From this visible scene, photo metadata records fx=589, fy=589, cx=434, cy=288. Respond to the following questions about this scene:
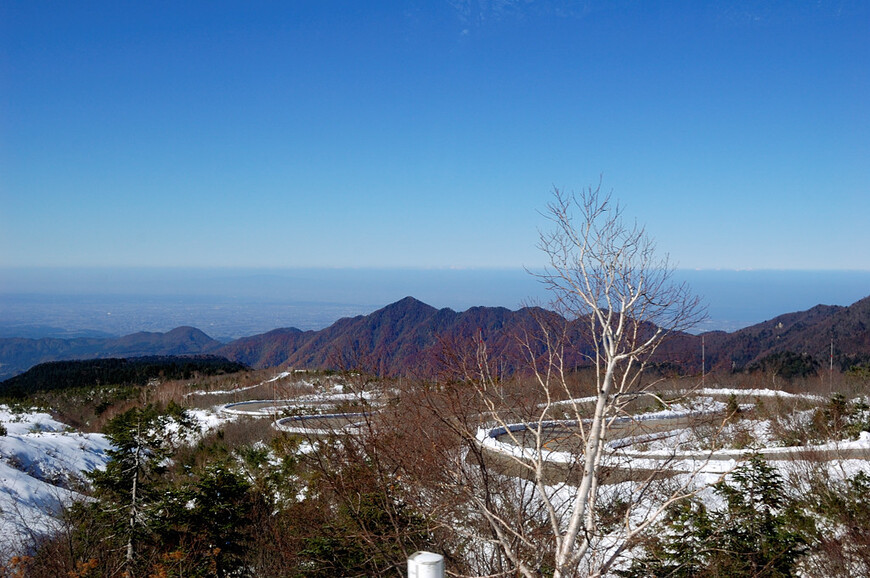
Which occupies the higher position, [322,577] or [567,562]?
[567,562]

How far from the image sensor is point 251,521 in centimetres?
906

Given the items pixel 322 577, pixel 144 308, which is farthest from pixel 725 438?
pixel 144 308

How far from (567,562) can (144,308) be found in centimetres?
17286

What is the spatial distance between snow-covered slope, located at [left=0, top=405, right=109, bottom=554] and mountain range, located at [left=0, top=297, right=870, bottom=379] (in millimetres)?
4987

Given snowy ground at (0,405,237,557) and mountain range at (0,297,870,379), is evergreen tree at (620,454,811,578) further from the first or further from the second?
snowy ground at (0,405,237,557)

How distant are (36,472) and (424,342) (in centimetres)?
1579

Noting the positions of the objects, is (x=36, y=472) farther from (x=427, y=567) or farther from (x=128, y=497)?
(x=427, y=567)

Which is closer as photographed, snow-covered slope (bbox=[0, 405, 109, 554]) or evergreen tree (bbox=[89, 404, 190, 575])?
evergreen tree (bbox=[89, 404, 190, 575])

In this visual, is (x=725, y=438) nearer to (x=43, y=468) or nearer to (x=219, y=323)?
(x=43, y=468)

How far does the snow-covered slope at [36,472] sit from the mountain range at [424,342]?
196 inches

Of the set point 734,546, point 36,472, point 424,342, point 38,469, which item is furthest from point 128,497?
point 424,342

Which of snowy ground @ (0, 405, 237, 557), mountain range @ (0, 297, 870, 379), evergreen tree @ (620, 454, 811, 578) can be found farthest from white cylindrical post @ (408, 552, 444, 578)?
snowy ground @ (0, 405, 237, 557)

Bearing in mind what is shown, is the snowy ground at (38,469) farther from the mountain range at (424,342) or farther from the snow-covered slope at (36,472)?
the mountain range at (424,342)

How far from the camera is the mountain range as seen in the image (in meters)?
11.2
